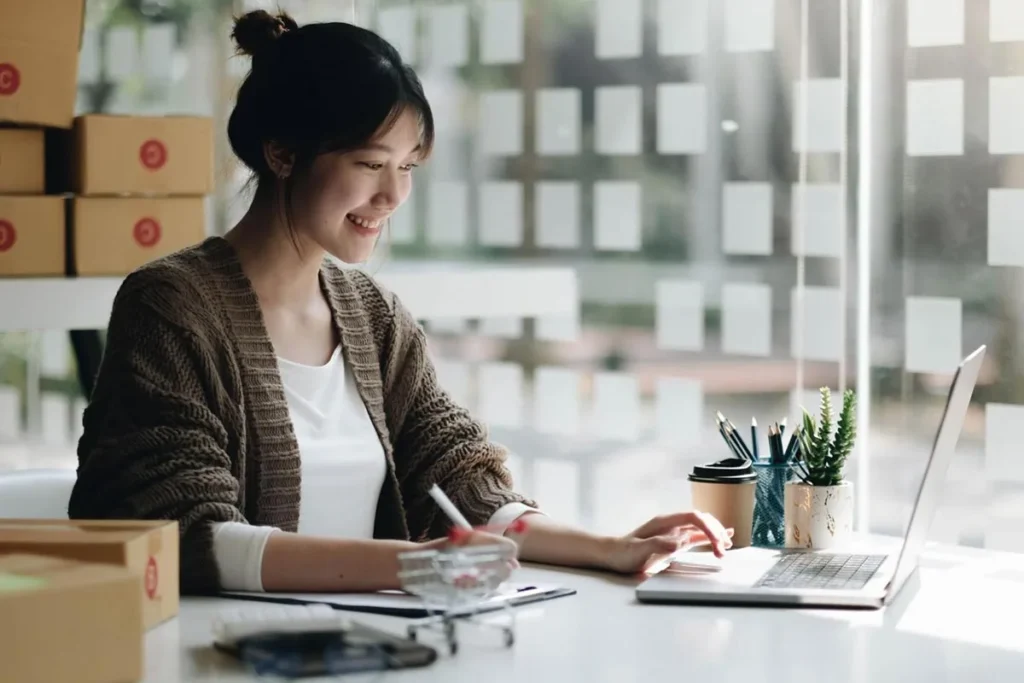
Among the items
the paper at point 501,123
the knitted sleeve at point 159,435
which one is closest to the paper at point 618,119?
the paper at point 501,123

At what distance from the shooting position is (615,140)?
3.55 meters

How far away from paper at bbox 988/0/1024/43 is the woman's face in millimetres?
1214

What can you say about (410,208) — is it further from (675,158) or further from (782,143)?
(782,143)

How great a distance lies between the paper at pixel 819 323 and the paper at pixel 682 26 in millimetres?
702

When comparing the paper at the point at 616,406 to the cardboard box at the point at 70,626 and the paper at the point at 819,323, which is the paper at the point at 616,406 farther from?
the cardboard box at the point at 70,626

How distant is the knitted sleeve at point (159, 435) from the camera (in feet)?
5.40

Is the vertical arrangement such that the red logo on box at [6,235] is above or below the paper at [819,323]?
above

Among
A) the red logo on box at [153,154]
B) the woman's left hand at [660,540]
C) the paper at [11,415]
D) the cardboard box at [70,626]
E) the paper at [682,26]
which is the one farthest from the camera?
the paper at [11,415]

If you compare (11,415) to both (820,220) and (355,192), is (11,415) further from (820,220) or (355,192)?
(355,192)

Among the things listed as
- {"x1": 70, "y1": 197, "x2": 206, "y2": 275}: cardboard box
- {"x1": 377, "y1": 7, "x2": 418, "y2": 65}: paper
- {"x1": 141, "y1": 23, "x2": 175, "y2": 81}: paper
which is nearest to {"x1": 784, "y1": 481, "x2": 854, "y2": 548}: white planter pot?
{"x1": 70, "y1": 197, "x2": 206, "y2": 275}: cardboard box

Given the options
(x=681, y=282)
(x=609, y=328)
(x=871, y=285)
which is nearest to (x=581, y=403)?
(x=609, y=328)

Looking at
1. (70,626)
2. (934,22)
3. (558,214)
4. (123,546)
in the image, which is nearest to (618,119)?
(558,214)

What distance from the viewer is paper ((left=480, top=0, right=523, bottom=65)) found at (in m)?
3.75

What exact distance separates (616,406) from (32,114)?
1.59 meters
